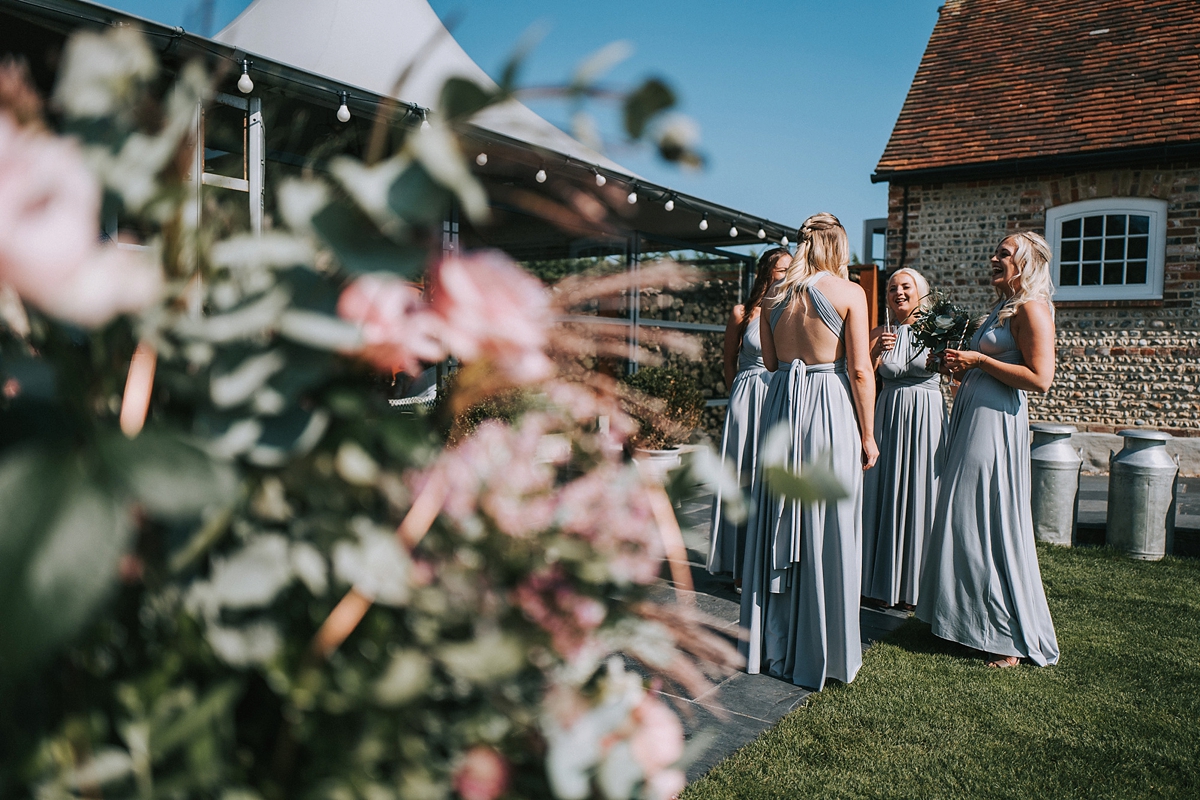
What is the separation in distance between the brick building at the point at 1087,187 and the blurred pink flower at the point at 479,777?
1230 centimetres

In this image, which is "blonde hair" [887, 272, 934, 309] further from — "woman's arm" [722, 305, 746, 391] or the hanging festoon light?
the hanging festoon light

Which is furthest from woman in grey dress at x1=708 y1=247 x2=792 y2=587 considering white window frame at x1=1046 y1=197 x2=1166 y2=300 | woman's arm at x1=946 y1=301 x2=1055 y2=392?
white window frame at x1=1046 y1=197 x2=1166 y2=300

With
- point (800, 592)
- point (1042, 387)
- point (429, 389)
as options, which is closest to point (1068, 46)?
point (1042, 387)

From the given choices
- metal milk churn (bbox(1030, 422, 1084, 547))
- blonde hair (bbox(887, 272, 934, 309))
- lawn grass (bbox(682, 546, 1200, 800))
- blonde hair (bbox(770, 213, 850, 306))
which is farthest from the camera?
metal milk churn (bbox(1030, 422, 1084, 547))

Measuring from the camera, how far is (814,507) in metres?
3.42

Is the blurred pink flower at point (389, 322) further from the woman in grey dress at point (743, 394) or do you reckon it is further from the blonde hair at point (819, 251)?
the woman in grey dress at point (743, 394)

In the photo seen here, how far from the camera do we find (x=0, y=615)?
31 cm

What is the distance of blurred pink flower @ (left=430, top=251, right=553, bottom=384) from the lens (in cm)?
47

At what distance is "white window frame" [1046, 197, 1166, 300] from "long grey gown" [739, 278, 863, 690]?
8.39 m

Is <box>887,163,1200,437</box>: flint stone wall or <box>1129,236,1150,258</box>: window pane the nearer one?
<box>887,163,1200,437</box>: flint stone wall

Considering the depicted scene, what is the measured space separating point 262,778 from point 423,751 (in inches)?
3.7

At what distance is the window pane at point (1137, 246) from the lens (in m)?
10.7

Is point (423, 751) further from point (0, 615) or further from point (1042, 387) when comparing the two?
point (1042, 387)

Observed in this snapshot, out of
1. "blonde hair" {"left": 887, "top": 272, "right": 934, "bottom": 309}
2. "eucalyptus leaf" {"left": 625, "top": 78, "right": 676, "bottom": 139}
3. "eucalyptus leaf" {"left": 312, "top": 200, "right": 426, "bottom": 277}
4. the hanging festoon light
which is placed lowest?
"eucalyptus leaf" {"left": 312, "top": 200, "right": 426, "bottom": 277}
